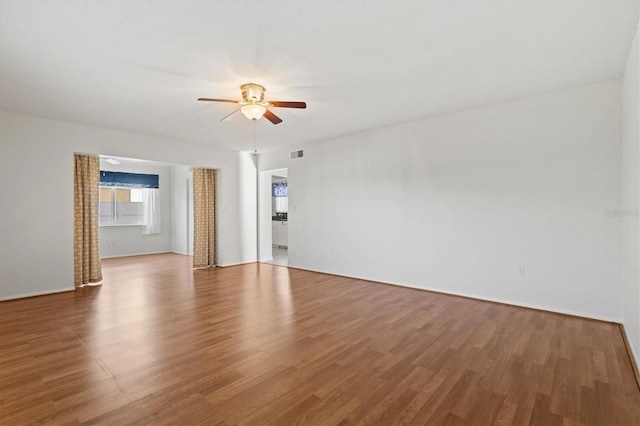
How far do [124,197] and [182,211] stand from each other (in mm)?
1584

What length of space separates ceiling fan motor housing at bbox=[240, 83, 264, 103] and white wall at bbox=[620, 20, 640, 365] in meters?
3.26

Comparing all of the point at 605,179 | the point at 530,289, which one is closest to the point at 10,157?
the point at 530,289

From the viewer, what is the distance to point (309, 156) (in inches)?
253

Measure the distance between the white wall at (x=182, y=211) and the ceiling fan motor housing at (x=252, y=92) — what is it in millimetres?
6013

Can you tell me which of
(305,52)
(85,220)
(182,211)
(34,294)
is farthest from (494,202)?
(182,211)

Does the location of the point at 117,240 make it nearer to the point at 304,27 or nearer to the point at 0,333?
the point at 0,333

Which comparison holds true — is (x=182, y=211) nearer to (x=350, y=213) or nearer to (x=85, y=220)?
(x=85, y=220)

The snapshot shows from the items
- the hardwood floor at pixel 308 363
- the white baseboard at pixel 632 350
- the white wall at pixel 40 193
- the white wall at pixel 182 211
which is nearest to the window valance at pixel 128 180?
the white wall at pixel 182 211

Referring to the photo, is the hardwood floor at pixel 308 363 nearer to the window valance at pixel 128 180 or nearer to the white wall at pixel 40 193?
the white wall at pixel 40 193

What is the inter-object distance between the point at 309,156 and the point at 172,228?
558 centimetres

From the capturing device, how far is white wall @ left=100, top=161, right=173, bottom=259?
8.21m

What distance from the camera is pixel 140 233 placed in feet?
29.0

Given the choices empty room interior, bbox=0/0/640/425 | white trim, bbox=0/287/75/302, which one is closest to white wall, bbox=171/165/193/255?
empty room interior, bbox=0/0/640/425

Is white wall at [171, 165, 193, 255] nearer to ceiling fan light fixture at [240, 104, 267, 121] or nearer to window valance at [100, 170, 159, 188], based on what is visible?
window valance at [100, 170, 159, 188]
